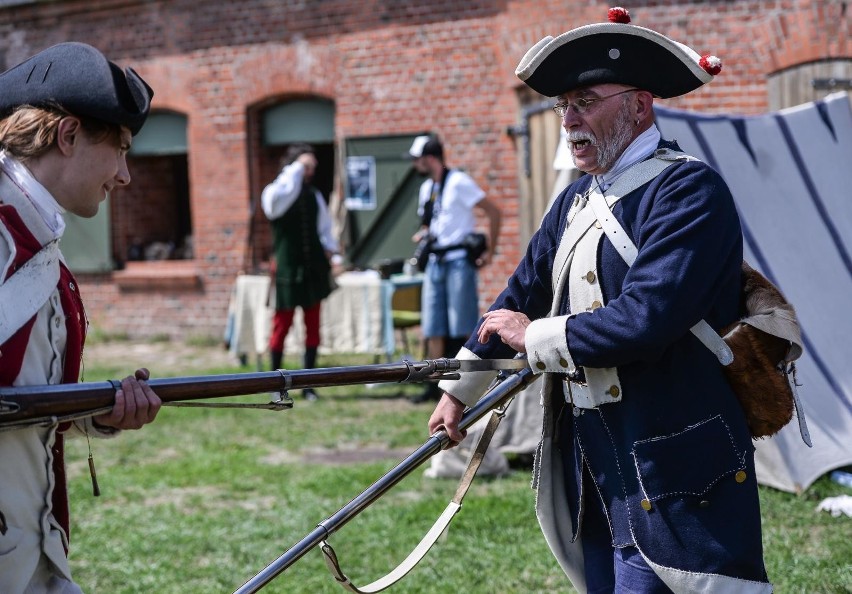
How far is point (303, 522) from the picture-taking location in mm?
5355

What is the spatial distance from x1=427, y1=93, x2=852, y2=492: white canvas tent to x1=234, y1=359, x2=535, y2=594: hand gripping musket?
2.77 meters

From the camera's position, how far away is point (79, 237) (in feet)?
43.9

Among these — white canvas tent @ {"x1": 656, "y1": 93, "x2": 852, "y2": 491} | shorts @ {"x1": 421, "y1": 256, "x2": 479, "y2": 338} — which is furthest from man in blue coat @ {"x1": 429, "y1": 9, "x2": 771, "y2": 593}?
shorts @ {"x1": 421, "y1": 256, "x2": 479, "y2": 338}

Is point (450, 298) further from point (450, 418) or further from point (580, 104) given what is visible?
point (580, 104)

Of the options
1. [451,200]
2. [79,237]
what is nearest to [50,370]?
[451,200]

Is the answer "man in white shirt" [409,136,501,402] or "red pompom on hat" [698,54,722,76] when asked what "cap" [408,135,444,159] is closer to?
"man in white shirt" [409,136,501,402]

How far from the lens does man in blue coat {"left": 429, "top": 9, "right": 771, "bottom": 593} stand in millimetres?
2479

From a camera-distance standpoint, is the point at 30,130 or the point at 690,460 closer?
the point at 30,130

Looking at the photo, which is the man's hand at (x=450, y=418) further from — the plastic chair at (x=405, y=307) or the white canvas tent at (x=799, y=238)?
the plastic chair at (x=405, y=307)

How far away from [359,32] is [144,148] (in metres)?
3.36

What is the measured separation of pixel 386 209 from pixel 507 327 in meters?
8.97

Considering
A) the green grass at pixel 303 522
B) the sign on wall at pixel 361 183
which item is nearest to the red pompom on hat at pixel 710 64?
the green grass at pixel 303 522

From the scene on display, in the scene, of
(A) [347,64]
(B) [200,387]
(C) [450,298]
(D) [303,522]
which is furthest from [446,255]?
(B) [200,387]

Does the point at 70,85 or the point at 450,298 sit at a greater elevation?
the point at 70,85
